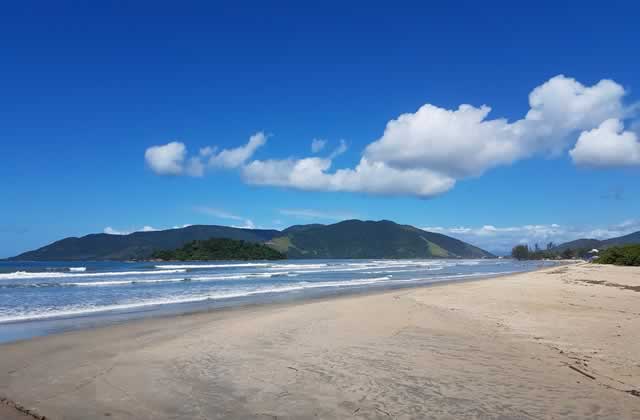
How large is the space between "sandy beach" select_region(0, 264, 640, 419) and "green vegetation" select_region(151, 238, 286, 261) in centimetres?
15551

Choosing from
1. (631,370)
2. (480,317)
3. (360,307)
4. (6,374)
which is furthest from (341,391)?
(360,307)

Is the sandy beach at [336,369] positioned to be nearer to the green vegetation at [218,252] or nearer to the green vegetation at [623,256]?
the green vegetation at [623,256]

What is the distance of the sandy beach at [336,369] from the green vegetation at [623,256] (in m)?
50.5

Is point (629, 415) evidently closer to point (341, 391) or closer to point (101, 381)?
point (341, 391)

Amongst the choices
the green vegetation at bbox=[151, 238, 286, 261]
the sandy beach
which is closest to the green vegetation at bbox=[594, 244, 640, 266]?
the sandy beach

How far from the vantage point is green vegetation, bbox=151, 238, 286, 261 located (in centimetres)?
16362

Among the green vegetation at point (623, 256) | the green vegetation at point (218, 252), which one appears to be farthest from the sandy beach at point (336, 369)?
the green vegetation at point (218, 252)

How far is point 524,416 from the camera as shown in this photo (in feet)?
17.8

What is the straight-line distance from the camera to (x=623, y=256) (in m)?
59.2

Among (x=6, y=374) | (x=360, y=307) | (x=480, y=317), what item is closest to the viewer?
(x=6, y=374)

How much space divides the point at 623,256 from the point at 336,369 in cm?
6480

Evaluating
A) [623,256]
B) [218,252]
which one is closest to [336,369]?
[623,256]

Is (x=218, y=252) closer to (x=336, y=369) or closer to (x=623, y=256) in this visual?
(x=623, y=256)

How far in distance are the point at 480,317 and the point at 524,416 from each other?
9522mm
